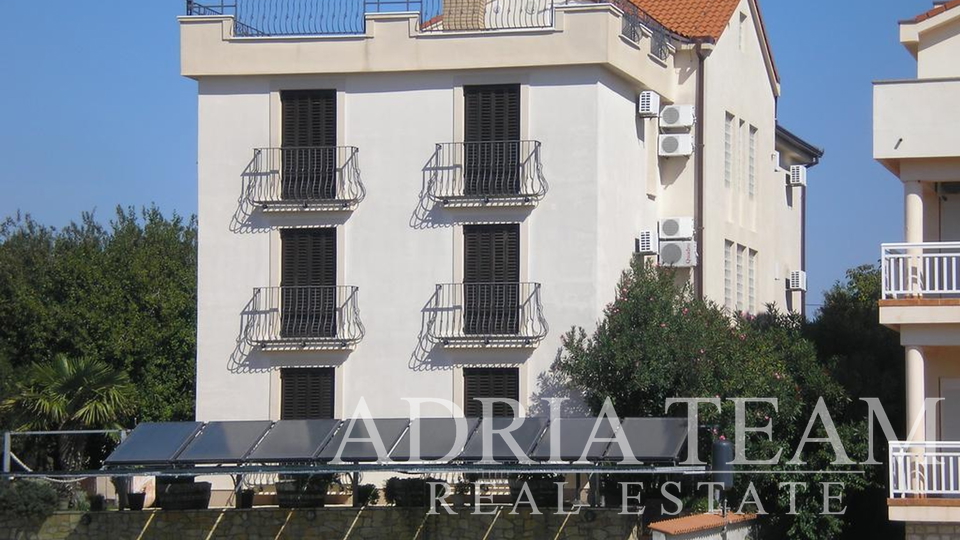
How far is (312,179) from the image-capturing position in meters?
33.7

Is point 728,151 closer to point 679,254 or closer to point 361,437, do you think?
point 679,254

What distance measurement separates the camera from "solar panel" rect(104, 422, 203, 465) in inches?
1127

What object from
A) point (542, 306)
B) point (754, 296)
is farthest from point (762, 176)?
point (542, 306)

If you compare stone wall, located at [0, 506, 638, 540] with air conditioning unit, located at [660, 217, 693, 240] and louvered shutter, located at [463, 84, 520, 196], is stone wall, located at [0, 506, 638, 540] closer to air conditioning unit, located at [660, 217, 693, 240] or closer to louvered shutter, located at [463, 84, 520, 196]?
louvered shutter, located at [463, 84, 520, 196]

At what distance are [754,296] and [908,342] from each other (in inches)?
467

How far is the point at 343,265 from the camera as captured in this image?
3359 cm

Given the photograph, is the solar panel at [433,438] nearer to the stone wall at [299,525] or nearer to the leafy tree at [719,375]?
the stone wall at [299,525]

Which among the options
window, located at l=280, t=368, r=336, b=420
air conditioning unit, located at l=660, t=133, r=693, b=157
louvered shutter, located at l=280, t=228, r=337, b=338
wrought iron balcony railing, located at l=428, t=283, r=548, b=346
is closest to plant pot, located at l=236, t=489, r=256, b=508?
window, located at l=280, t=368, r=336, b=420

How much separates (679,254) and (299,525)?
A: 10286 mm

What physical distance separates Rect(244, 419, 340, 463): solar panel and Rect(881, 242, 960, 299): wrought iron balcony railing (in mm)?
10075

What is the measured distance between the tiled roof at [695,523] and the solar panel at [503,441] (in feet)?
8.57

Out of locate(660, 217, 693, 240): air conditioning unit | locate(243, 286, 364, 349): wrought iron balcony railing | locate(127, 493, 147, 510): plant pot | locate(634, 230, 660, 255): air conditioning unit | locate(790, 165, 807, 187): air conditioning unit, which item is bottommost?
locate(127, 493, 147, 510): plant pot

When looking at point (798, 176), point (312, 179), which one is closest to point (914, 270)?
point (312, 179)

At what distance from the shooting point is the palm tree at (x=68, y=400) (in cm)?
3494
